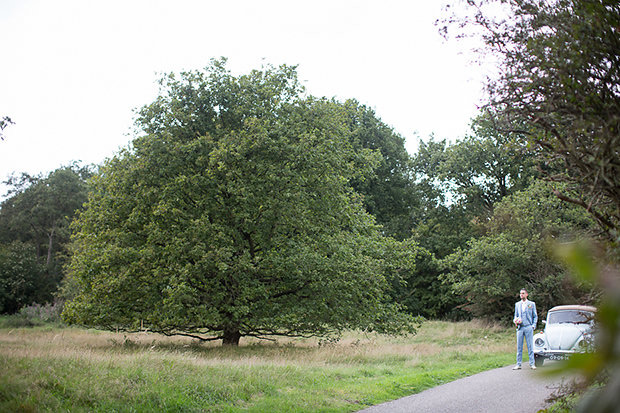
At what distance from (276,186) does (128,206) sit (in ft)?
17.8

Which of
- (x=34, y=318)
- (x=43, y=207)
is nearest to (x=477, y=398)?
(x=34, y=318)

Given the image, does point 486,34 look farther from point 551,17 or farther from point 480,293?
point 480,293

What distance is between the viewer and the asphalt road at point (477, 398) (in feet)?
24.4

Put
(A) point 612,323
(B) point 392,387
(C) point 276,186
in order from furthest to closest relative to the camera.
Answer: (C) point 276,186 → (B) point 392,387 → (A) point 612,323

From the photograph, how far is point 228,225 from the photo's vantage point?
16.8 m

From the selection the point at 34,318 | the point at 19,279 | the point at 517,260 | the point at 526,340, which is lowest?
the point at 34,318

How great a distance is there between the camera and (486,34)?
5.81 metres

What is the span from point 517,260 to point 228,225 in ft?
60.6

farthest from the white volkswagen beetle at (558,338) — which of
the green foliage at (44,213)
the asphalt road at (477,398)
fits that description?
the green foliage at (44,213)

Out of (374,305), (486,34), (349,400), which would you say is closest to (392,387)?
(349,400)

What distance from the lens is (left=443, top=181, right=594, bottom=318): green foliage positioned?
26203 millimetres

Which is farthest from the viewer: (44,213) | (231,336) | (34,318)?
(44,213)

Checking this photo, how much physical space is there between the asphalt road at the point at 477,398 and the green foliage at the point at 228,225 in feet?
22.0

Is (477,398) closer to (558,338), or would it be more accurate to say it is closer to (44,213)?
(558,338)
